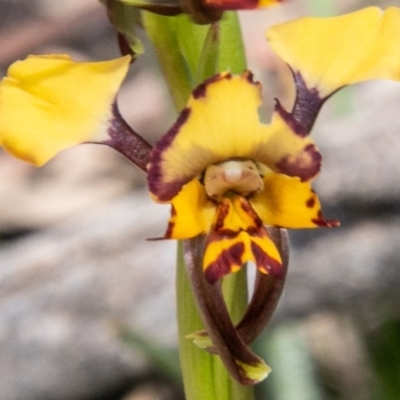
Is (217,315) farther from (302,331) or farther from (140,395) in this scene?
(140,395)

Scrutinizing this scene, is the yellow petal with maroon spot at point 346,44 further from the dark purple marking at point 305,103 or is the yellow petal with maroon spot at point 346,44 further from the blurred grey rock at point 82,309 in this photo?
the blurred grey rock at point 82,309

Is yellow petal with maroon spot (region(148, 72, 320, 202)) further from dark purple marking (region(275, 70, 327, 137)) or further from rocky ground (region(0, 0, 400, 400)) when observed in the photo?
rocky ground (region(0, 0, 400, 400))

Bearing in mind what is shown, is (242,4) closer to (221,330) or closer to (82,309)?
(221,330)

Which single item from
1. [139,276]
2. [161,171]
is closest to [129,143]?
[161,171]

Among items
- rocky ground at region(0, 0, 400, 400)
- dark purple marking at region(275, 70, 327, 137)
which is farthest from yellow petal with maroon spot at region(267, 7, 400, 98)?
rocky ground at region(0, 0, 400, 400)

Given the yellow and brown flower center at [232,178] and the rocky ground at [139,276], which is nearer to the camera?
the yellow and brown flower center at [232,178]

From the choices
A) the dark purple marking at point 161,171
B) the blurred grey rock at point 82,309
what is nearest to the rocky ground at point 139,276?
the blurred grey rock at point 82,309
